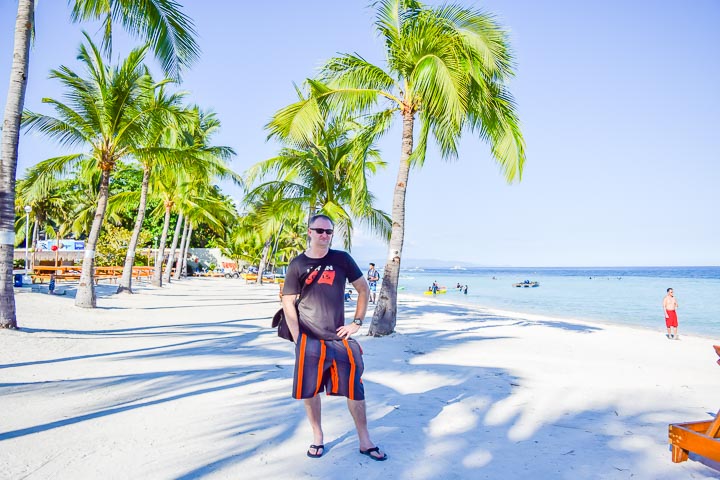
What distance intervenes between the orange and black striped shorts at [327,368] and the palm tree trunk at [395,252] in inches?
233

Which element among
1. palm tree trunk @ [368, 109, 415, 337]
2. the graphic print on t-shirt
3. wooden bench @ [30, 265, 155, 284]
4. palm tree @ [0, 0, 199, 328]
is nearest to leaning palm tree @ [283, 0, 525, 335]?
palm tree trunk @ [368, 109, 415, 337]

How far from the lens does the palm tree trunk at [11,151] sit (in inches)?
293

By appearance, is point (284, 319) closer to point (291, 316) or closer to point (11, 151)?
point (291, 316)

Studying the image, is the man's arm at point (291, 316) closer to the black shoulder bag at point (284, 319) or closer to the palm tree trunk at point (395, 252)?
the black shoulder bag at point (284, 319)

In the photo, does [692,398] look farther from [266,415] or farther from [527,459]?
[266,415]

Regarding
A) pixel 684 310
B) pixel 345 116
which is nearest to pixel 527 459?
pixel 345 116

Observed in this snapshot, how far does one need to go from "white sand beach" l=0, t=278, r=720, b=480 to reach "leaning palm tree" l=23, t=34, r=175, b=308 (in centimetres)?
462

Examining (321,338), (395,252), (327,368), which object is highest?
(395,252)

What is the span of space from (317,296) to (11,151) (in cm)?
708

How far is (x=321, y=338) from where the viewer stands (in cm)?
314

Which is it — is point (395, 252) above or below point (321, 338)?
above

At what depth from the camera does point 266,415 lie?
4082 mm

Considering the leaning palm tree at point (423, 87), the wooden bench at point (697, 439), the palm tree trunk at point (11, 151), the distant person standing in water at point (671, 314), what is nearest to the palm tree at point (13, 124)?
the palm tree trunk at point (11, 151)

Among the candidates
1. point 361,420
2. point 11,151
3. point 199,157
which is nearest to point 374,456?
point 361,420
